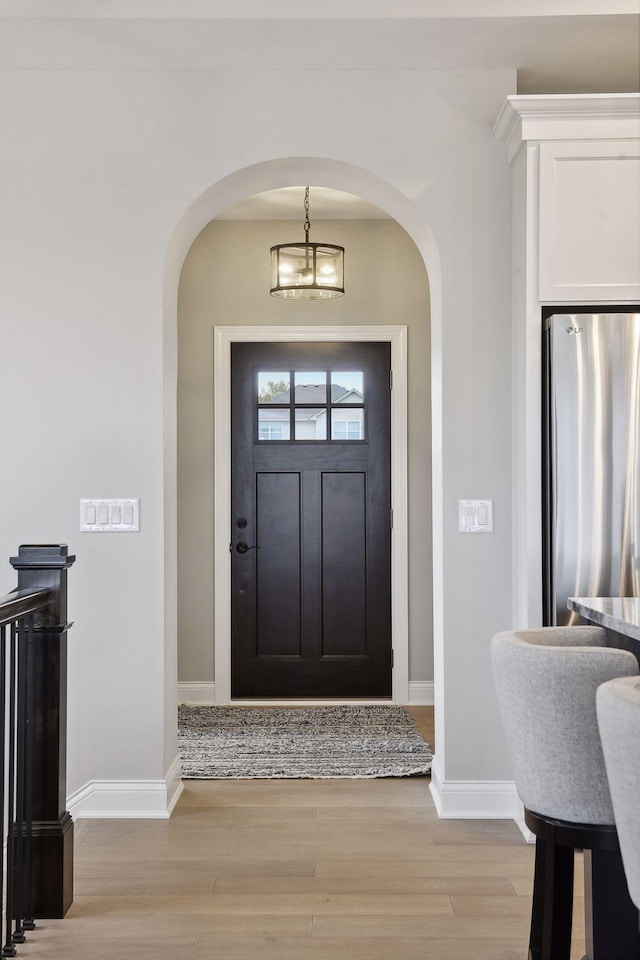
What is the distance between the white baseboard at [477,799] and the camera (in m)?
3.22

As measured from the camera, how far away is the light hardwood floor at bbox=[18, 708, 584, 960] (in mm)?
2299

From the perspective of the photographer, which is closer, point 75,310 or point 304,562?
point 75,310

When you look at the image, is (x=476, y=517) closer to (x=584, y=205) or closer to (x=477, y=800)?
(x=477, y=800)

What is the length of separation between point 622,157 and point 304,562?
2.81m

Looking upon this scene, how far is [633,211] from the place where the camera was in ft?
9.87

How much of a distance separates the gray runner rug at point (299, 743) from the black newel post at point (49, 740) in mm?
1298

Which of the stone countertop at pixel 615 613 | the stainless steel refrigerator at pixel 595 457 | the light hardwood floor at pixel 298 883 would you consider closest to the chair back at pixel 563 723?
the stone countertop at pixel 615 613

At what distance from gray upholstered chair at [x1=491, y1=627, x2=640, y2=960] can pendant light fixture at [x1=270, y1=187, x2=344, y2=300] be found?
9.53ft

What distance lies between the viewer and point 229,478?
16.5 feet

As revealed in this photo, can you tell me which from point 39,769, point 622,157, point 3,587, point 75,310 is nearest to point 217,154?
point 75,310

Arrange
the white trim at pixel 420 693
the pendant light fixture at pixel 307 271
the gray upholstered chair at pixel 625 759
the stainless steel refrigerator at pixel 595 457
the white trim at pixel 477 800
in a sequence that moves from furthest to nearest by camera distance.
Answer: the white trim at pixel 420 693 → the pendant light fixture at pixel 307 271 → the white trim at pixel 477 800 → the stainless steel refrigerator at pixel 595 457 → the gray upholstered chair at pixel 625 759

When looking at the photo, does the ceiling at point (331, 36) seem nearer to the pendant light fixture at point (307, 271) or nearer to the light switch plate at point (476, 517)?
the pendant light fixture at point (307, 271)

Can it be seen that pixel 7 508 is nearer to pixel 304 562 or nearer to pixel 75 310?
pixel 75 310

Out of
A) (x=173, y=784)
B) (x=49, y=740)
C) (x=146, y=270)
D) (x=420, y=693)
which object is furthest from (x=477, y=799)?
(x=146, y=270)
